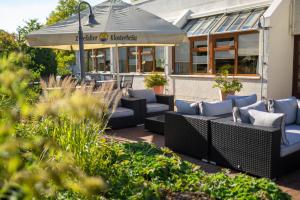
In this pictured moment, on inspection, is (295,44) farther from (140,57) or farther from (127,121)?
(140,57)

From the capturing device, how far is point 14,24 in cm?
977

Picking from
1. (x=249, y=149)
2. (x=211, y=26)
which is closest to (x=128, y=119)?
(x=249, y=149)

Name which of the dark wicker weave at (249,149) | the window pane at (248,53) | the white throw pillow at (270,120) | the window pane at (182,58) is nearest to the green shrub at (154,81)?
the window pane at (182,58)

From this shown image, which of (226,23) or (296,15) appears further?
(226,23)

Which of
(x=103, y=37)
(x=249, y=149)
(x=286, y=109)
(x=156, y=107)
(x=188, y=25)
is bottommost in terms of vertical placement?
(x=249, y=149)

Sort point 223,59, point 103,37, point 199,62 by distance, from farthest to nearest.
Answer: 1. point 199,62
2. point 223,59
3. point 103,37

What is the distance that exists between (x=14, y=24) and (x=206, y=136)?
24.7 feet

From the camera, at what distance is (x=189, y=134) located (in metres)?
5.27

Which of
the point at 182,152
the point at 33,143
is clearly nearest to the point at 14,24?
the point at 182,152

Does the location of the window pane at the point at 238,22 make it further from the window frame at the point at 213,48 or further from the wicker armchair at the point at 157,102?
the wicker armchair at the point at 157,102

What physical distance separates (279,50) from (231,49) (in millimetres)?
1814

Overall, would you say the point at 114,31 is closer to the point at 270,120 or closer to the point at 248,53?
the point at 270,120

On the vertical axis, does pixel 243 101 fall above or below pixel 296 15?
below

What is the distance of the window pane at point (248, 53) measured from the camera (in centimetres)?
1105
